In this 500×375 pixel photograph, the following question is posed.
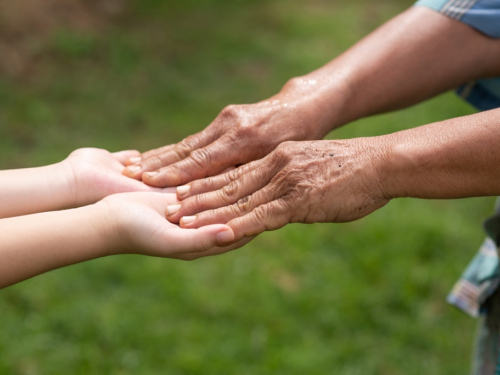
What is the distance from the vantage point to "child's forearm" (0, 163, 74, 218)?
63.0 inches

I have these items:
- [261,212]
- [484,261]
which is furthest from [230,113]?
[484,261]

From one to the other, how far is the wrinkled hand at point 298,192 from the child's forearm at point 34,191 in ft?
1.44

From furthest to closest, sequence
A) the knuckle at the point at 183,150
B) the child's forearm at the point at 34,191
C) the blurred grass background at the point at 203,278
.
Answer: the blurred grass background at the point at 203,278 < the knuckle at the point at 183,150 < the child's forearm at the point at 34,191

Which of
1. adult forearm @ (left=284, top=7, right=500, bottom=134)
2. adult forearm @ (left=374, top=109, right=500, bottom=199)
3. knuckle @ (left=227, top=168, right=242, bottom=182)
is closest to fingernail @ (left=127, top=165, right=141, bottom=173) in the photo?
knuckle @ (left=227, top=168, right=242, bottom=182)

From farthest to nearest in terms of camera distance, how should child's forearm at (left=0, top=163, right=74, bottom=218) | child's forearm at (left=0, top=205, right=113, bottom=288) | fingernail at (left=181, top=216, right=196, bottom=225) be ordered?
child's forearm at (left=0, top=163, right=74, bottom=218)
fingernail at (left=181, top=216, right=196, bottom=225)
child's forearm at (left=0, top=205, right=113, bottom=288)

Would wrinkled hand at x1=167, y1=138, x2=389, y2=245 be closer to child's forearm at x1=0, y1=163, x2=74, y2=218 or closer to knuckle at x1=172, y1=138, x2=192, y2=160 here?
knuckle at x1=172, y1=138, x2=192, y2=160

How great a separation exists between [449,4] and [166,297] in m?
2.06

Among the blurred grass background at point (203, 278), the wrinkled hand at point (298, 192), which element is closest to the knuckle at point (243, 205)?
the wrinkled hand at point (298, 192)

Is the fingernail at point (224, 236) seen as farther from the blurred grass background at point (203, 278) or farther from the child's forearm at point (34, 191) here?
the blurred grass background at point (203, 278)

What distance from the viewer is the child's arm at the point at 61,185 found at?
63.4 inches

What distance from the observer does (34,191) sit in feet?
5.39

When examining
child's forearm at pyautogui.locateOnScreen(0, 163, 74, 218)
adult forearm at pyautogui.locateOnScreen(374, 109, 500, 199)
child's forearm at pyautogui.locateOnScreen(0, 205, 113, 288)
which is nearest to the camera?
adult forearm at pyautogui.locateOnScreen(374, 109, 500, 199)

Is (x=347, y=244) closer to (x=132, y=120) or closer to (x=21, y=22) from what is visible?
(x=132, y=120)

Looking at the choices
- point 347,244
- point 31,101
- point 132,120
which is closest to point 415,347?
point 347,244
